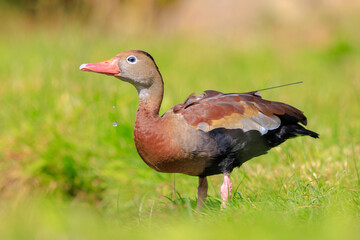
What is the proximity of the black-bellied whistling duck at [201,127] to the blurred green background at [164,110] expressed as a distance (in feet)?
0.92

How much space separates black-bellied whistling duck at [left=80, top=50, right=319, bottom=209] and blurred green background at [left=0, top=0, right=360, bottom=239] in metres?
0.28

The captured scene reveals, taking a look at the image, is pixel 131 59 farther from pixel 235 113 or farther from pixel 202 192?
pixel 202 192

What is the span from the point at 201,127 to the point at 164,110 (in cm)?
205

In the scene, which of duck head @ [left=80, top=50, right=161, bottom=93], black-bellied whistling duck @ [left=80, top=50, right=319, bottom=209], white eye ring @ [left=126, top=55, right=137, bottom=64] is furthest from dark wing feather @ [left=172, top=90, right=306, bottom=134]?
white eye ring @ [left=126, top=55, right=137, bottom=64]

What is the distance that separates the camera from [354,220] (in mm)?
2717

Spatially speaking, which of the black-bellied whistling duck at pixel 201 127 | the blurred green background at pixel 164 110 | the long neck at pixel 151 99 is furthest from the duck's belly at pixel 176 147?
the blurred green background at pixel 164 110

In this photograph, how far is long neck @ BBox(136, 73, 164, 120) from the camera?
3.37 m

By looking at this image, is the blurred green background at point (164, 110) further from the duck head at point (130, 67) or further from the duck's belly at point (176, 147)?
the duck head at point (130, 67)

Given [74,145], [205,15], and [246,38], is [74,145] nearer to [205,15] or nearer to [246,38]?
[246,38]

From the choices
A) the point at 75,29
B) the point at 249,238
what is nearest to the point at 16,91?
the point at 75,29

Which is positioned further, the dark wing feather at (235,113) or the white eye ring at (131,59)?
the white eye ring at (131,59)

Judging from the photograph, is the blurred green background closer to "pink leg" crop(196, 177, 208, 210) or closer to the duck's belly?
"pink leg" crop(196, 177, 208, 210)

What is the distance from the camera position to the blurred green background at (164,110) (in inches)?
111

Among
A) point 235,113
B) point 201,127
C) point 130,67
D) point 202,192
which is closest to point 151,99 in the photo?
point 130,67
